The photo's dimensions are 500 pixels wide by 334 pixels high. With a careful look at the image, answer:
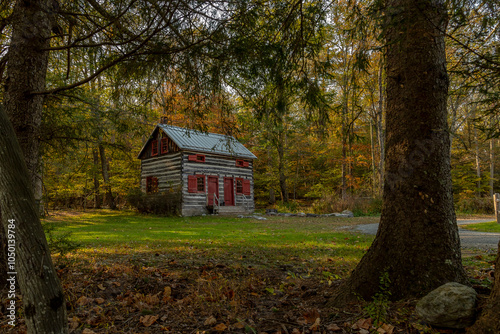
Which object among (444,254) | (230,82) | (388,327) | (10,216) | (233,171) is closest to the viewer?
(10,216)

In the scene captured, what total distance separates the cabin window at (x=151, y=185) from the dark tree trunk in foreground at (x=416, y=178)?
64.4ft

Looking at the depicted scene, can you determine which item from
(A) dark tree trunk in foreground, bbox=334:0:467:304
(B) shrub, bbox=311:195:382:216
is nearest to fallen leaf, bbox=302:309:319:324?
(A) dark tree trunk in foreground, bbox=334:0:467:304

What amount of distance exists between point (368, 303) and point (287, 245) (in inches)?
169

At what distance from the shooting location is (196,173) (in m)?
20.0

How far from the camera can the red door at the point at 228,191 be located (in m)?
22.0

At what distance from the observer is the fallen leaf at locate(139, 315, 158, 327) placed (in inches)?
111

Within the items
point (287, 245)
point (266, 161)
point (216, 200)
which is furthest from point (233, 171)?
point (287, 245)

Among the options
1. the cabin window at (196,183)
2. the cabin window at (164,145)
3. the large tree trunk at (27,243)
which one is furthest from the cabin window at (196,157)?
the large tree trunk at (27,243)


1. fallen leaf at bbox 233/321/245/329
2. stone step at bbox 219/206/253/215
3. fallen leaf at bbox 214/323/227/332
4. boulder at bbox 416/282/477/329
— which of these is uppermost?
boulder at bbox 416/282/477/329

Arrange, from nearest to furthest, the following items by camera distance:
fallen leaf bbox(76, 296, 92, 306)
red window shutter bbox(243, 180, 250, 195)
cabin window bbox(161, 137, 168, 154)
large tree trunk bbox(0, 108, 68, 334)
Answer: large tree trunk bbox(0, 108, 68, 334), fallen leaf bbox(76, 296, 92, 306), cabin window bbox(161, 137, 168, 154), red window shutter bbox(243, 180, 250, 195)

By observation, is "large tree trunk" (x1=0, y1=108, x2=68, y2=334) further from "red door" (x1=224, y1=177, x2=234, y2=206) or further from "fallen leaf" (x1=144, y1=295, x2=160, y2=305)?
"red door" (x1=224, y1=177, x2=234, y2=206)

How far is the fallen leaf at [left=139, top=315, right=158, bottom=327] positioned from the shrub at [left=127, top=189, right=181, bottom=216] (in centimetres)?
1582

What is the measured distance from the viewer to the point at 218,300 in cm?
324

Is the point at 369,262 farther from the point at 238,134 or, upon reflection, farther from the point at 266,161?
the point at 266,161
